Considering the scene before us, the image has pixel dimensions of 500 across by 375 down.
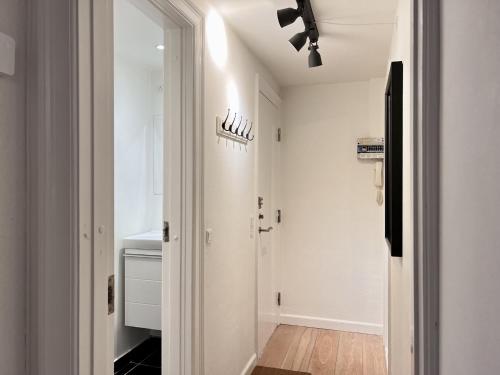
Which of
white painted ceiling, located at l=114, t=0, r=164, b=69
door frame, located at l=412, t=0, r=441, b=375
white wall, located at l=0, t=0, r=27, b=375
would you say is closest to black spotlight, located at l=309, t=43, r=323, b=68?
white painted ceiling, located at l=114, t=0, r=164, b=69

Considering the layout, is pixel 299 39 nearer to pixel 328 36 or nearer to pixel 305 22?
pixel 305 22

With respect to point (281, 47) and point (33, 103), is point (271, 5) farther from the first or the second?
point (33, 103)

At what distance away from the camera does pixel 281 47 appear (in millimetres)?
2613

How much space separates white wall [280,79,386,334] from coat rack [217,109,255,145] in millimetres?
1058

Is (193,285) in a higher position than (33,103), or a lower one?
lower

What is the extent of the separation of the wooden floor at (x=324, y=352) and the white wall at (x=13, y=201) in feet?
7.55

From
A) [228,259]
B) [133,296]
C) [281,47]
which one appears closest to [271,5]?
[281,47]

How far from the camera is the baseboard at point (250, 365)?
2.58 metres

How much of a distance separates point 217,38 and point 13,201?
1450mm

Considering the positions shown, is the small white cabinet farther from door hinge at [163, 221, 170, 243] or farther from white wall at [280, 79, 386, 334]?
white wall at [280, 79, 386, 334]

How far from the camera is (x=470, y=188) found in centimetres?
57

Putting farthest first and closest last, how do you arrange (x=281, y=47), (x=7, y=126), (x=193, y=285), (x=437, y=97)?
(x=281, y=47)
(x=193, y=285)
(x=7, y=126)
(x=437, y=97)

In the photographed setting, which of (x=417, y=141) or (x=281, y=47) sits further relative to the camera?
(x=281, y=47)

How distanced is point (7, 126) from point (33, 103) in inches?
3.4
